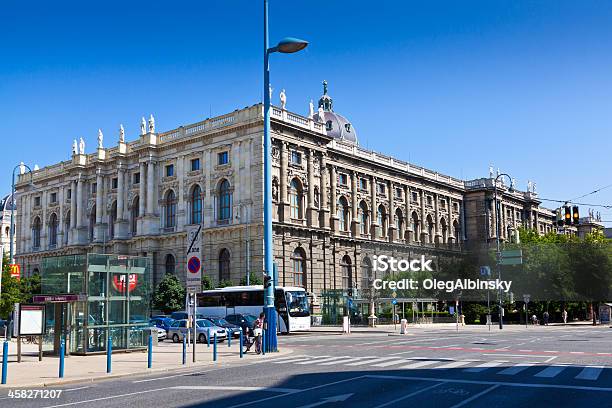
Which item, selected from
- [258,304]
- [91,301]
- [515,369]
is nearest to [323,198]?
[258,304]

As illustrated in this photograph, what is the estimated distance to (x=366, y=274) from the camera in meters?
84.8

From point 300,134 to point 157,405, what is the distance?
194ft

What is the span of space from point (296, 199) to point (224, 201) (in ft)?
24.7

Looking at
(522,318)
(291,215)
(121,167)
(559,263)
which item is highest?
(121,167)

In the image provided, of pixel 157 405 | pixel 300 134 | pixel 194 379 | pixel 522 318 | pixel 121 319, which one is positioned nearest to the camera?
pixel 157 405

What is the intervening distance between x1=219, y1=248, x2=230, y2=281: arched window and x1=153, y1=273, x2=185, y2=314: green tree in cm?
411

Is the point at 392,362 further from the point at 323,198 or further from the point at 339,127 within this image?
the point at 339,127

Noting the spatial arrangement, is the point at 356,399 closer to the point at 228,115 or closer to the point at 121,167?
the point at 228,115

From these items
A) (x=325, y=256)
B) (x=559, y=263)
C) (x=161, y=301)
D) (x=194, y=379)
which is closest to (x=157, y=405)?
(x=194, y=379)

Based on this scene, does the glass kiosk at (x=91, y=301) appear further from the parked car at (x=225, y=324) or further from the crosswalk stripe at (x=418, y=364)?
the parked car at (x=225, y=324)

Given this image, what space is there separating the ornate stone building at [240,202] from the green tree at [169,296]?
3.21 meters

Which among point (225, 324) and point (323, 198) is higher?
point (323, 198)

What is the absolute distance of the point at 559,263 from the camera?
74.4 meters

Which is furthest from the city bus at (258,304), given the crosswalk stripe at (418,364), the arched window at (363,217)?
the arched window at (363,217)
